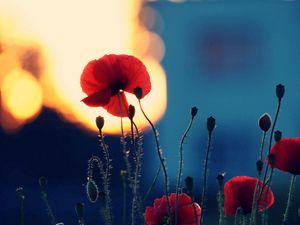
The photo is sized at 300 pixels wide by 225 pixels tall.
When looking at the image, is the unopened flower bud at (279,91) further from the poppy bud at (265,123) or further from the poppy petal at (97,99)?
the poppy petal at (97,99)

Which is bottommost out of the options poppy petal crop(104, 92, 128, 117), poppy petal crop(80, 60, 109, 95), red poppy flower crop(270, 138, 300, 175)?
red poppy flower crop(270, 138, 300, 175)

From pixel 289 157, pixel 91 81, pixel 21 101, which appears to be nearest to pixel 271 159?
pixel 289 157

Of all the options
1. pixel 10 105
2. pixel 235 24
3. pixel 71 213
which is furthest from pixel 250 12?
pixel 71 213

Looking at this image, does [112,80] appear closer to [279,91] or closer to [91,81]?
[91,81]

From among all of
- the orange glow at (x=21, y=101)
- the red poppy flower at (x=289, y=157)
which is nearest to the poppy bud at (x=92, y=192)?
the red poppy flower at (x=289, y=157)

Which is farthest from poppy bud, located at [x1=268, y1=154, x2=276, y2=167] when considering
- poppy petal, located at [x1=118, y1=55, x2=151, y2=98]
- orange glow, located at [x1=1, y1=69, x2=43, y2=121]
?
orange glow, located at [x1=1, y1=69, x2=43, y2=121]

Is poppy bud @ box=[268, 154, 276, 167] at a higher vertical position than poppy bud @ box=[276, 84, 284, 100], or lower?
lower

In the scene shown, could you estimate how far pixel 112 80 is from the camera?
2.09 m

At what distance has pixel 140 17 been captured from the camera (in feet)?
57.6

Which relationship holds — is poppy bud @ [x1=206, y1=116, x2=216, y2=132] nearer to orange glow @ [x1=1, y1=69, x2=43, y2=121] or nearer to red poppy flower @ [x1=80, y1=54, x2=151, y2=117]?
red poppy flower @ [x1=80, y1=54, x2=151, y2=117]

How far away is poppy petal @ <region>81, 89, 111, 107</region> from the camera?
2.03 metres

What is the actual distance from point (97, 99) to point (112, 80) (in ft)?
0.24

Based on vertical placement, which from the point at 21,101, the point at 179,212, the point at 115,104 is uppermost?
the point at 21,101

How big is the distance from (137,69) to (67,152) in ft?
38.3
